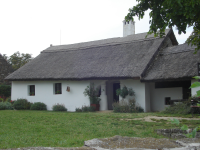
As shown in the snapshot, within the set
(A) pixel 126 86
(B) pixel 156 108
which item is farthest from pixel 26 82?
(B) pixel 156 108

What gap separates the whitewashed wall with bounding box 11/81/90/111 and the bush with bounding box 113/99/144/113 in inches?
106

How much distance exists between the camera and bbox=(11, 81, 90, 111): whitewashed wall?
53.9ft

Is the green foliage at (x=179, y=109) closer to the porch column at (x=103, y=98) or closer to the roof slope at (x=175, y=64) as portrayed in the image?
the roof slope at (x=175, y=64)

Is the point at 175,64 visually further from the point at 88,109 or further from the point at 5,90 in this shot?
the point at 5,90

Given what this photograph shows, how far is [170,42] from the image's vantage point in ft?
59.4

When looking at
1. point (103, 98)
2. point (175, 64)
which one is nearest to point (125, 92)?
point (103, 98)

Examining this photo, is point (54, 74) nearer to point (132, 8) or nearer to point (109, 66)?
point (109, 66)

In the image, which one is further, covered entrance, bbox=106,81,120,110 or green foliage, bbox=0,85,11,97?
green foliage, bbox=0,85,11,97

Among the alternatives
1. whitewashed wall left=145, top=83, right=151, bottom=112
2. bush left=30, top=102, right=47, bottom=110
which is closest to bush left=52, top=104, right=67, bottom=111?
bush left=30, top=102, right=47, bottom=110

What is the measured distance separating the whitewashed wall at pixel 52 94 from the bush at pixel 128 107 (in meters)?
2.68

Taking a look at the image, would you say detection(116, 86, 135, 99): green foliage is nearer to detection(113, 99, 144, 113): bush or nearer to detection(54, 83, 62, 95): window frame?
detection(113, 99, 144, 113): bush

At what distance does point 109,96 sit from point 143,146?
44.6ft

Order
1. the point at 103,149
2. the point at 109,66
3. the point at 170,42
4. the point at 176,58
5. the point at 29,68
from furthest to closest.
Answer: the point at 29,68
the point at 170,42
the point at 109,66
the point at 176,58
the point at 103,149

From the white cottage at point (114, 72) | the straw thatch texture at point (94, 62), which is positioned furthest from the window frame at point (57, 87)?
the straw thatch texture at point (94, 62)
